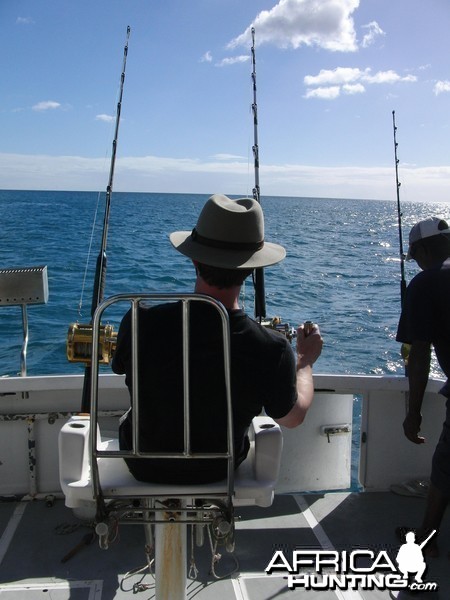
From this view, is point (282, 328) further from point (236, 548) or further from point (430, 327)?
point (236, 548)

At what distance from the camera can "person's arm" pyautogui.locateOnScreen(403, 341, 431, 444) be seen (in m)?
2.54

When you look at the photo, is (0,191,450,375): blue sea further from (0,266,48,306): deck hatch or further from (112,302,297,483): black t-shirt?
(112,302,297,483): black t-shirt

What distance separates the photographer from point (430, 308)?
8.13 ft

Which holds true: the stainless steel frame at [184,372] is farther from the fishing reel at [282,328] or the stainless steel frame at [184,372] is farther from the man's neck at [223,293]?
the fishing reel at [282,328]

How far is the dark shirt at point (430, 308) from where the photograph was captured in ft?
8.09

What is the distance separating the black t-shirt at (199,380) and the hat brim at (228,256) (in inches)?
4.6

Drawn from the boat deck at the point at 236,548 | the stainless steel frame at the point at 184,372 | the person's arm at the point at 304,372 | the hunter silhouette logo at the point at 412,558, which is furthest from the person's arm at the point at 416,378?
the stainless steel frame at the point at 184,372

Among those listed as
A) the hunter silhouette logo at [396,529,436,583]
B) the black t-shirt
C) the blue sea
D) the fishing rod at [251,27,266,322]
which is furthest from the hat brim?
the blue sea

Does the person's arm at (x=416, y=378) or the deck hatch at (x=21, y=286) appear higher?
the deck hatch at (x=21, y=286)

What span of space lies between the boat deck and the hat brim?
1.50 metres

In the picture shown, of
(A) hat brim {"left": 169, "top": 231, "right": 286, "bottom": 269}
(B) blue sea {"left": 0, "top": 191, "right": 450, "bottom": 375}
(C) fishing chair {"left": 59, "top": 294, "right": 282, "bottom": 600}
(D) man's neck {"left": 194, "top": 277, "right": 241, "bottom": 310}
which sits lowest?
(B) blue sea {"left": 0, "top": 191, "right": 450, "bottom": 375}

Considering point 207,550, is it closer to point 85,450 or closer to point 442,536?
point 442,536

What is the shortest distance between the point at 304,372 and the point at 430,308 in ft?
3.16

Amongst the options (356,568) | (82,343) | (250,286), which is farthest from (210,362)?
(250,286)
